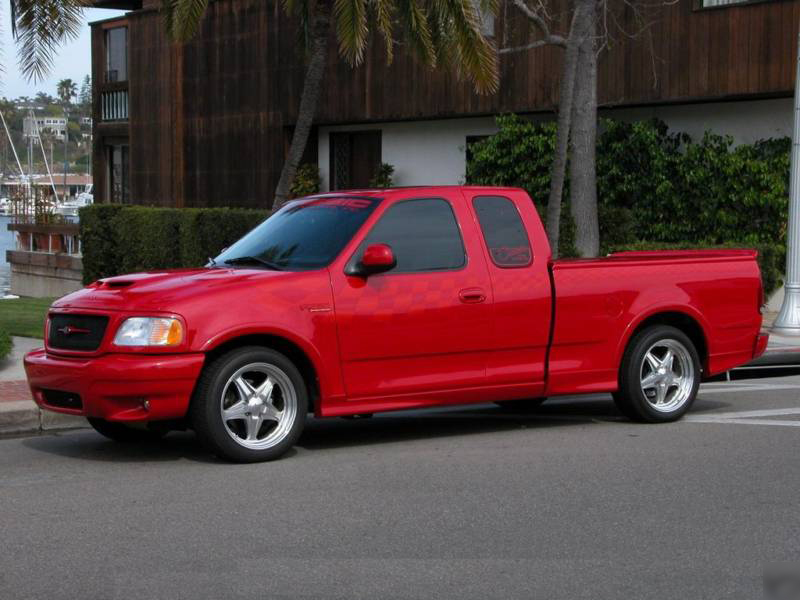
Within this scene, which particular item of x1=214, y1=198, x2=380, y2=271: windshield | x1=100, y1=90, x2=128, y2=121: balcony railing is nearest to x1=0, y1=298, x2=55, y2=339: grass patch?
x1=214, y1=198, x2=380, y2=271: windshield

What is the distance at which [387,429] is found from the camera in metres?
10.5

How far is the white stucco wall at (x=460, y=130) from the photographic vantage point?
858 inches

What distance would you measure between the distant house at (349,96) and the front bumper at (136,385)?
47.4 ft

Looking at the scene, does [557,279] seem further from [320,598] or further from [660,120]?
[660,120]

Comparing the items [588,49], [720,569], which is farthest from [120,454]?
[588,49]

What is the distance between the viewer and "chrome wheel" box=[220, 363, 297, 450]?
28.3 ft

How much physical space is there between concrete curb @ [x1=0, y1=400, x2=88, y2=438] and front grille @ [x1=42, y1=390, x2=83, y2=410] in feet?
3.65

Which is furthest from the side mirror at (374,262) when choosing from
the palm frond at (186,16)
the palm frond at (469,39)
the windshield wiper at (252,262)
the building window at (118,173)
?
the building window at (118,173)

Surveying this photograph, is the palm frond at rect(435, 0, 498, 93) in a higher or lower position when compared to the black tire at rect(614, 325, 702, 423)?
higher

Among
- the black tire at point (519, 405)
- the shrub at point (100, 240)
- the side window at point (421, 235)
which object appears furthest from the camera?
the shrub at point (100, 240)

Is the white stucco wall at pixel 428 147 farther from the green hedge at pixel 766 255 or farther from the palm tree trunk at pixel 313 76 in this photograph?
the palm tree trunk at pixel 313 76

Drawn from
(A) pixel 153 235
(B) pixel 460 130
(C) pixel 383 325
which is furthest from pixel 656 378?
(A) pixel 153 235

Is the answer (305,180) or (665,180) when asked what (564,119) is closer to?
(665,180)

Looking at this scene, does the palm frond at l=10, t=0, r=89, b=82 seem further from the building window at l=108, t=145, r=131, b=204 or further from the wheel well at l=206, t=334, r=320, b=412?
the building window at l=108, t=145, r=131, b=204
